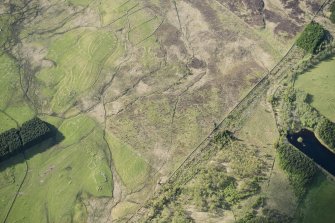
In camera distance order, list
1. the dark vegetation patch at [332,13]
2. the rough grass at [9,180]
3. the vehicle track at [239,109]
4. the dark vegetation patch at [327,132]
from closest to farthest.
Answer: the rough grass at [9,180] < the vehicle track at [239,109] < the dark vegetation patch at [327,132] < the dark vegetation patch at [332,13]

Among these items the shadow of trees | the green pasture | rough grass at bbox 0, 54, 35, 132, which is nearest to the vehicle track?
the green pasture

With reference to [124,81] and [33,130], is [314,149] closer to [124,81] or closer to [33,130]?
[124,81]

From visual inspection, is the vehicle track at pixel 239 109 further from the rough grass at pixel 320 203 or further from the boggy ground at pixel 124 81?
the rough grass at pixel 320 203

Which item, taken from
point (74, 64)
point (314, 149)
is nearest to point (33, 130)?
point (74, 64)

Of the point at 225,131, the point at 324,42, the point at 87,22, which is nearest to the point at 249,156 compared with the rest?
the point at 225,131

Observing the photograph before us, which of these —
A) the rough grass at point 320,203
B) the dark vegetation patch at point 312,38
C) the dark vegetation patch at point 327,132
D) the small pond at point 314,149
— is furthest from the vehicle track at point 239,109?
the rough grass at point 320,203

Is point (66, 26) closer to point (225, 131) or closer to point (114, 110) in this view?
point (114, 110)
